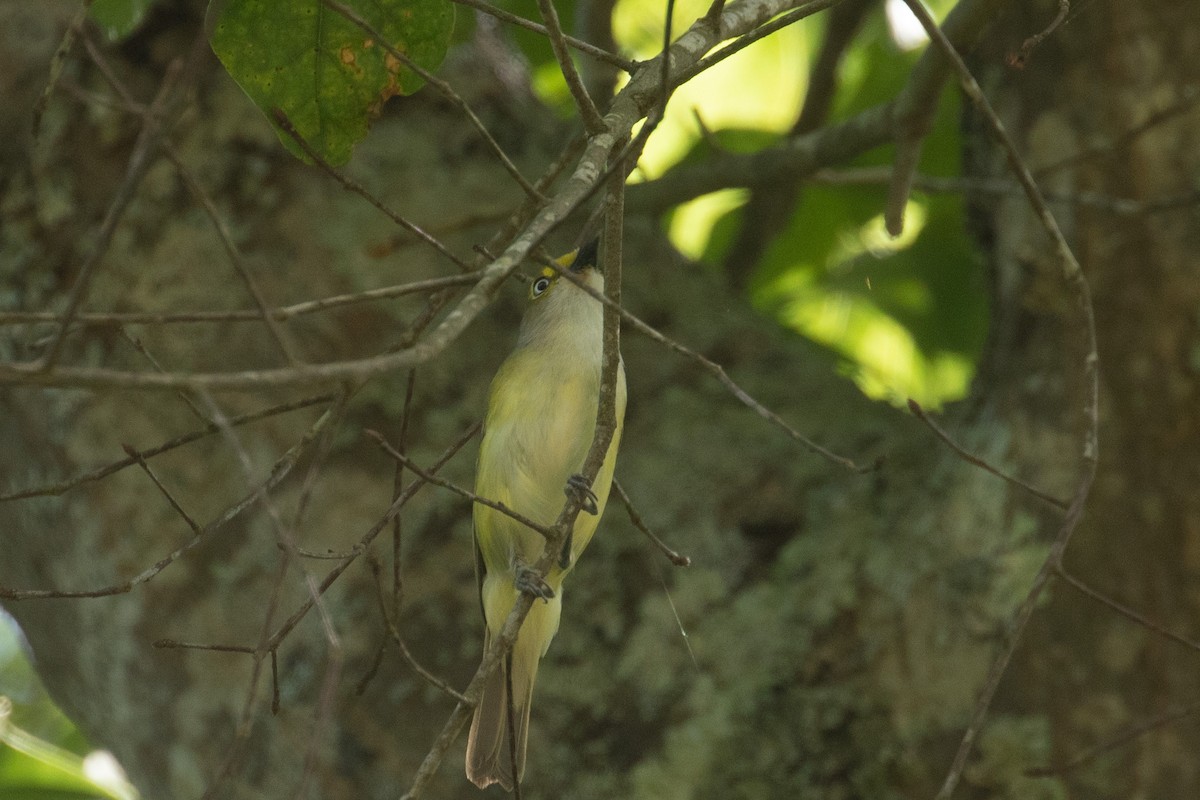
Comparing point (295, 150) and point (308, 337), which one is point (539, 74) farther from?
point (295, 150)

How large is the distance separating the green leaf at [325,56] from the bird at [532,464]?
1.08 metres

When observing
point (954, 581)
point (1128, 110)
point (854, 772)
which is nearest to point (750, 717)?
point (854, 772)

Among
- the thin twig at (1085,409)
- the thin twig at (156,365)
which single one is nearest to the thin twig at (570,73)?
the thin twig at (1085,409)

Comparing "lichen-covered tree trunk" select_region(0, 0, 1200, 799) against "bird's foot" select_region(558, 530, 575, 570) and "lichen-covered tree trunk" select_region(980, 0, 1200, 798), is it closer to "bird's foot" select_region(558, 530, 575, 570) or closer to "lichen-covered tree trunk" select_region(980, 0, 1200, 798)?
"lichen-covered tree trunk" select_region(980, 0, 1200, 798)

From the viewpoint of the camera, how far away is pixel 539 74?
18.2 ft

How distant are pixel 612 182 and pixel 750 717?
1696 mm

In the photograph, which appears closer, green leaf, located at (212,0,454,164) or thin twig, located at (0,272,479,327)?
thin twig, located at (0,272,479,327)

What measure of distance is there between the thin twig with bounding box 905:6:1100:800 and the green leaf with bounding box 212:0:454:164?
843 millimetres

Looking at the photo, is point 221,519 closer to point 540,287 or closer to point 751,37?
point 751,37

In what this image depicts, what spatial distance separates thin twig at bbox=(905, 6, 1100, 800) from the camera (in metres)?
1.86

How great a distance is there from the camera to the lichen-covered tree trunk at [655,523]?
297cm

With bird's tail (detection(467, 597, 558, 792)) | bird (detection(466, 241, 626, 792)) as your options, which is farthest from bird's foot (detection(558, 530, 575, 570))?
bird's tail (detection(467, 597, 558, 792))

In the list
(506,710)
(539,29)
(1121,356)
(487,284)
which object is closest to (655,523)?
(506,710)

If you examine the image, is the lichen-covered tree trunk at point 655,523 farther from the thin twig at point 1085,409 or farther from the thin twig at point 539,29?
the thin twig at point 539,29
